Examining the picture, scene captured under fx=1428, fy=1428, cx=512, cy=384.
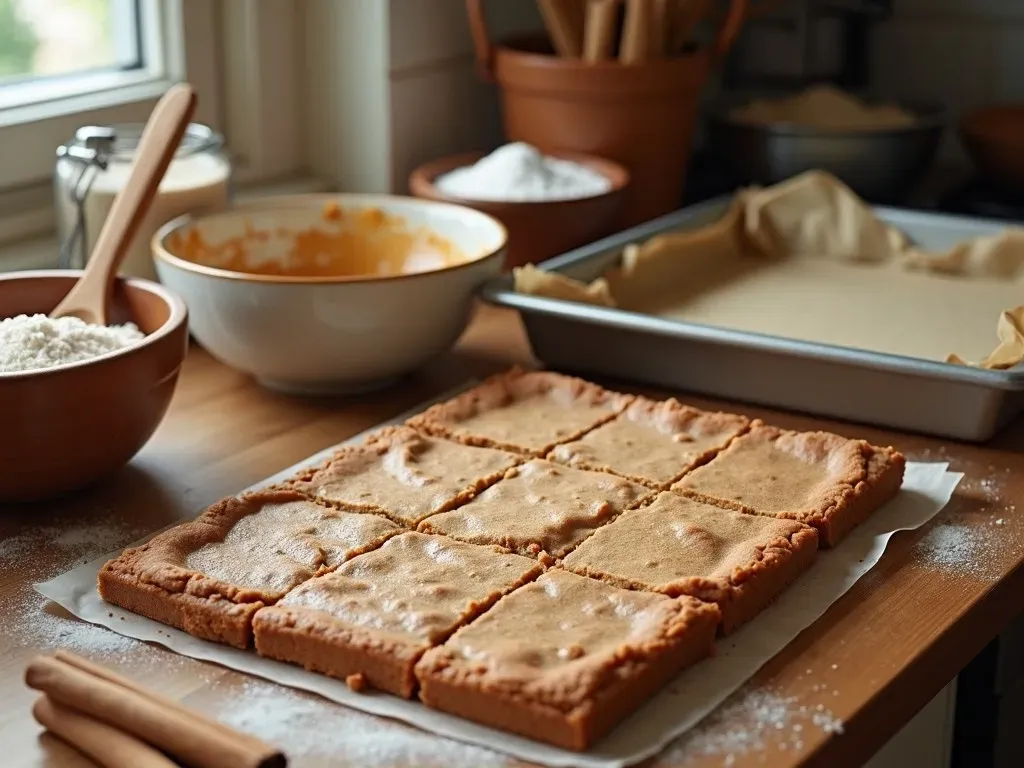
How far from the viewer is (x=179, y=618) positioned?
902 millimetres

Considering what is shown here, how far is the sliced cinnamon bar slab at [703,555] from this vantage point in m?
0.91

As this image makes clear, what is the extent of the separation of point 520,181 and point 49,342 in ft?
2.15

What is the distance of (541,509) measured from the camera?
1027mm

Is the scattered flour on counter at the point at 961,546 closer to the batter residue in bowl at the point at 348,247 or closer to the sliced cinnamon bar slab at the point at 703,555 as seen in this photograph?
the sliced cinnamon bar slab at the point at 703,555

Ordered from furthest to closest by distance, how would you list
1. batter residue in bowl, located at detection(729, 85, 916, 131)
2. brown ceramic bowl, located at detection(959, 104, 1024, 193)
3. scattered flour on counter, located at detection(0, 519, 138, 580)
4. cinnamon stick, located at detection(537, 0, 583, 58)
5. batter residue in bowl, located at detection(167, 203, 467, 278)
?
batter residue in bowl, located at detection(729, 85, 916, 131), brown ceramic bowl, located at detection(959, 104, 1024, 193), cinnamon stick, located at detection(537, 0, 583, 58), batter residue in bowl, located at detection(167, 203, 467, 278), scattered flour on counter, located at detection(0, 519, 138, 580)

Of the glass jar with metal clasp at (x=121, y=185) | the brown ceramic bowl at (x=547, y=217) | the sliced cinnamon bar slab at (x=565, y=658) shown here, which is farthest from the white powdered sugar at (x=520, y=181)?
the sliced cinnamon bar slab at (x=565, y=658)

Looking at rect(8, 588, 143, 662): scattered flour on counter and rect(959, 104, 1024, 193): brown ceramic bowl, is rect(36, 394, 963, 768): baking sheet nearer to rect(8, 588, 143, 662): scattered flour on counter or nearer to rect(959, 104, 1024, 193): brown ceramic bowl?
rect(8, 588, 143, 662): scattered flour on counter

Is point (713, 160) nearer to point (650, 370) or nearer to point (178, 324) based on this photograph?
point (650, 370)

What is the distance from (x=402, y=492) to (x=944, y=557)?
394 mm

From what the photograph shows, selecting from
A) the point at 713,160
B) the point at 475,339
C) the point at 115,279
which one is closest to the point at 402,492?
the point at 115,279

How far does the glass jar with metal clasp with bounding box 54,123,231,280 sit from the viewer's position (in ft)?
4.43

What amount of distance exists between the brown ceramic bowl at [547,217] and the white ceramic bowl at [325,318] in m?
0.17

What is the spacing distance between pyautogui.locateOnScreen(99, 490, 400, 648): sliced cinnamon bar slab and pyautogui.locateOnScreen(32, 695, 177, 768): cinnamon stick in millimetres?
113

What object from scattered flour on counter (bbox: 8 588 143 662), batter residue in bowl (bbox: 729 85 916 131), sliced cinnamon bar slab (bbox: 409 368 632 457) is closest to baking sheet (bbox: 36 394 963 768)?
scattered flour on counter (bbox: 8 588 143 662)
